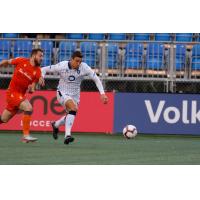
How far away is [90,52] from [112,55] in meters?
0.64

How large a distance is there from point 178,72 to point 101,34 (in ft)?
11.9

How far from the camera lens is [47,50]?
2161 centimetres

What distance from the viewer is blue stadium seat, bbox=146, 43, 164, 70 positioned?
20969 mm

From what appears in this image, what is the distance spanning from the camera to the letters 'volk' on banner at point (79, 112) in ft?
63.2

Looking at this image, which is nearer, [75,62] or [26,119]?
[26,119]

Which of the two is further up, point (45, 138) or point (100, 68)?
point (100, 68)

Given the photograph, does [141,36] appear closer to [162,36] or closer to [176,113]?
[162,36]

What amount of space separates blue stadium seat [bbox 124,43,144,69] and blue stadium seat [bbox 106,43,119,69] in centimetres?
29

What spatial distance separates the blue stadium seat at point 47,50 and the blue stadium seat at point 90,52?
930mm

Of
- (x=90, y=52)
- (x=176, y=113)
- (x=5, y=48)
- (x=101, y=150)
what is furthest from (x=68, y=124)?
(x=5, y=48)

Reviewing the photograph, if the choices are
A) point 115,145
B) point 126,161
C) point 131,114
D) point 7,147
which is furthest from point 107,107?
point 126,161

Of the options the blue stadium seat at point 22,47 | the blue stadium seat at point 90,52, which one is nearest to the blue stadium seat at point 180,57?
the blue stadium seat at point 90,52

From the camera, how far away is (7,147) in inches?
553

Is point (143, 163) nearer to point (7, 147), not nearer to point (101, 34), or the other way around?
point (7, 147)
